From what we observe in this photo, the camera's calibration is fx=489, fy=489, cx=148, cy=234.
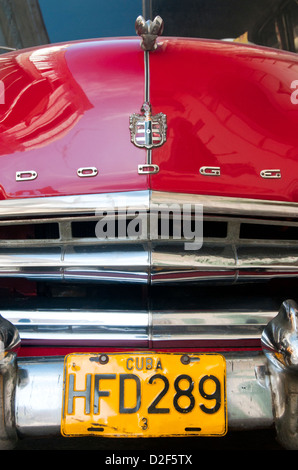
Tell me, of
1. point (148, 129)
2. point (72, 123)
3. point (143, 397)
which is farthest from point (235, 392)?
point (72, 123)

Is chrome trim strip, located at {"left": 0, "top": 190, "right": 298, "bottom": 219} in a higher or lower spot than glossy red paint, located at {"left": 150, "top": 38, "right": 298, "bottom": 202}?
lower

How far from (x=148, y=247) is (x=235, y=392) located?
522 mm

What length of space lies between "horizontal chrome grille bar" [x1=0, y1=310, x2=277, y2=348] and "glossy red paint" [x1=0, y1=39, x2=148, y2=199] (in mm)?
424

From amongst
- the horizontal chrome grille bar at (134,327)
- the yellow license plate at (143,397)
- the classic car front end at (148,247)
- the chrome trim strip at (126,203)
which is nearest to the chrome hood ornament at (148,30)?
the classic car front end at (148,247)

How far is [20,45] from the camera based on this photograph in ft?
10.1

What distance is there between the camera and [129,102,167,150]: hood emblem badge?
1608 mm

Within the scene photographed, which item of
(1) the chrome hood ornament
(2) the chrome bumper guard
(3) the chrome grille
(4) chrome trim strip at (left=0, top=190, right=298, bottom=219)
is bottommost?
(2) the chrome bumper guard

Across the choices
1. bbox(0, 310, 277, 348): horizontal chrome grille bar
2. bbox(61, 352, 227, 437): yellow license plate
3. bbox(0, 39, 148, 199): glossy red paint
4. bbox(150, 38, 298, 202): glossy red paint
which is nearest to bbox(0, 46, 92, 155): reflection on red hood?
bbox(0, 39, 148, 199): glossy red paint

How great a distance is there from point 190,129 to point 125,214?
376 millimetres

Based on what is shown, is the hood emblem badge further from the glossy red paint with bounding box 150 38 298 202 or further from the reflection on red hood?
the reflection on red hood

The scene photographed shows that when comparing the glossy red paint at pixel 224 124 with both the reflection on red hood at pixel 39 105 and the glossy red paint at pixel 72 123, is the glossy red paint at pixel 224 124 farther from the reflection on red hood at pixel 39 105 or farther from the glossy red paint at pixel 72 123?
the reflection on red hood at pixel 39 105
